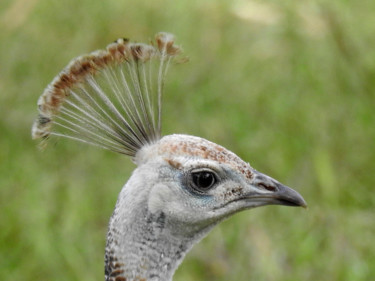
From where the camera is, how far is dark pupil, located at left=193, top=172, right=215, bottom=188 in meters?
1.97

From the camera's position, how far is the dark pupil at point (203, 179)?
77.6 inches

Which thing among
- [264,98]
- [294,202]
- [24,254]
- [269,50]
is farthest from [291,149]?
[294,202]

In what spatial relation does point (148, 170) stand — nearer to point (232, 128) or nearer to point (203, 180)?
point (203, 180)

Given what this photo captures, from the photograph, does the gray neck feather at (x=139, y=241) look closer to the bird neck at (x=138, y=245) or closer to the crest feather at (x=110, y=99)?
the bird neck at (x=138, y=245)

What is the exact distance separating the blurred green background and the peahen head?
1.17 m

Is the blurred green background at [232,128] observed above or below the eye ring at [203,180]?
above

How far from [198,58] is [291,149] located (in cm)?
73

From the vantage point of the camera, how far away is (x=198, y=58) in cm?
416

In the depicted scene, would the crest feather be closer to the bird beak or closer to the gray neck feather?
the gray neck feather

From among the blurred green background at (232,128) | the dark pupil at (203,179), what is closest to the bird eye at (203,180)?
the dark pupil at (203,179)

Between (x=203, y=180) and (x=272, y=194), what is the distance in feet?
0.51

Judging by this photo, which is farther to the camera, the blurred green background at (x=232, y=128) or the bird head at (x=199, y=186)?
the blurred green background at (x=232, y=128)

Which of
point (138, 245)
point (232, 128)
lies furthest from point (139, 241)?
point (232, 128)

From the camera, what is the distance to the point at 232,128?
3789mm
